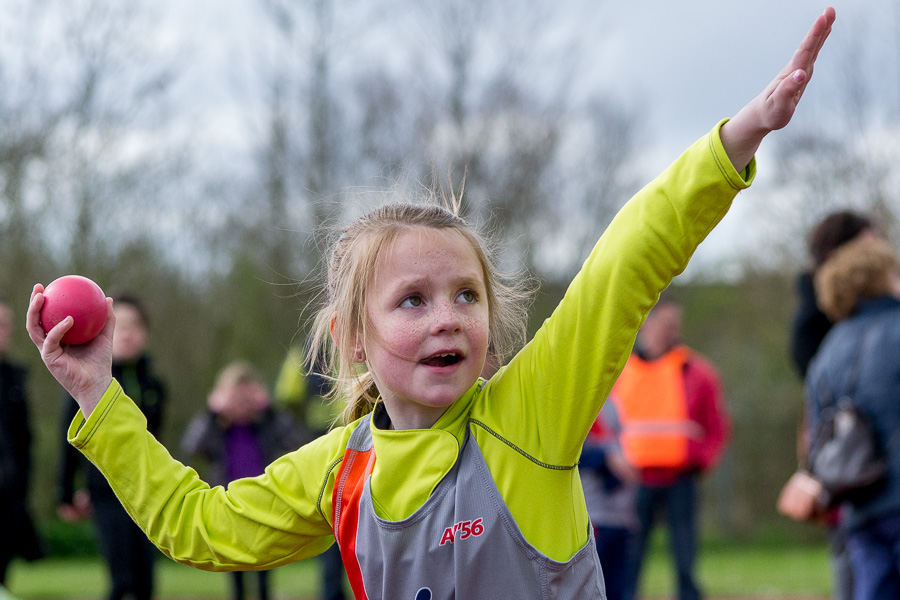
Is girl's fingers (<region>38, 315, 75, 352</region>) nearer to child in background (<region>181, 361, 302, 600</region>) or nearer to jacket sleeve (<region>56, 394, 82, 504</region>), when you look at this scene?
jacket sleeve (<region>56, 394, 82, 504</region>)

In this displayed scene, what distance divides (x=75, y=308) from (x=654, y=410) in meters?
6.00

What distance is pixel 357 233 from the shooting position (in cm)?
231

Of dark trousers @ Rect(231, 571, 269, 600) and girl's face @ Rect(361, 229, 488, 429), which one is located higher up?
girl's face @ Rect(361, 229, 488, 429)

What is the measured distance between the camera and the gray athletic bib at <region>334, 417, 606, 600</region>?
1.95m

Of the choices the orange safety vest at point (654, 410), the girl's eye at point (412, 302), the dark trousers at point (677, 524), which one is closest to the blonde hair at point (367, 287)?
the girl's eye at point (412, 302)

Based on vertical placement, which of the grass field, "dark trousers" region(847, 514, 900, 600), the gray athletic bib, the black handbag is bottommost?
the grass field

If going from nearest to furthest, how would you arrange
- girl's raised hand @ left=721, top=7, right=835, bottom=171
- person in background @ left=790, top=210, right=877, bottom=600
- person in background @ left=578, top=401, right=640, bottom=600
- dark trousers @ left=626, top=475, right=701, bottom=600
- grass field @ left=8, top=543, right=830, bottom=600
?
girl's raised hand @ left=721, top=7, right=835, bottom=171
person in background @ left=790, top=210, right=877, bottom=600
person in background @ left=578, top=401, right=640, bottom=600
dark trousers @ left=626, top=475, right=701, bottom=600
grass field @ left=8, top=543, right=830, bottom=600

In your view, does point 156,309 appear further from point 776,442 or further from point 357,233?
point 357,233

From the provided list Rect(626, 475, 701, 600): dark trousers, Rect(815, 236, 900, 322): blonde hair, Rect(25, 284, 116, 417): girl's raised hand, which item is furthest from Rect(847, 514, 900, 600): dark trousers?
Rect(626, 475, 701, 600): dark trousers

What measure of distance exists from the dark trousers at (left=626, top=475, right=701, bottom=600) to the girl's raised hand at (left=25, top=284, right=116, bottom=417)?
5.48 meters

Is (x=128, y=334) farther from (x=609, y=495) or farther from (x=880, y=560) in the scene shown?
Answer: (x=880, y=560)

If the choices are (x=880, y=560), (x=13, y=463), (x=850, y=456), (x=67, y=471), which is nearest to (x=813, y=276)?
(x=850, y=456)

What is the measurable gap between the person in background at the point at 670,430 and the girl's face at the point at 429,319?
529 centimetres

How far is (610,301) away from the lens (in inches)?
72.6
